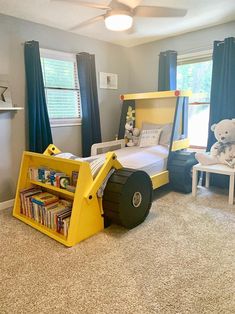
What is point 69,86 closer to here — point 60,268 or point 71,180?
point 71,180

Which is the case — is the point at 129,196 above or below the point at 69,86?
below

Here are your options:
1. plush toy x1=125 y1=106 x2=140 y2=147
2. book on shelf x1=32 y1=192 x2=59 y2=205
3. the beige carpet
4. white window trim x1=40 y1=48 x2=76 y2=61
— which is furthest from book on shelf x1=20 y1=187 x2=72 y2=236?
white window trim x1=40 y1=48 x2=76 y2=61

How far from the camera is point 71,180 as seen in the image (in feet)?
7.57

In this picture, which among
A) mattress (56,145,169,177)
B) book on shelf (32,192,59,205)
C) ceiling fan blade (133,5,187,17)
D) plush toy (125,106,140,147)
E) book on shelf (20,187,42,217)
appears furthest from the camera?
plush toy (125,106,140,147)

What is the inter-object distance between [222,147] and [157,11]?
1.84 m

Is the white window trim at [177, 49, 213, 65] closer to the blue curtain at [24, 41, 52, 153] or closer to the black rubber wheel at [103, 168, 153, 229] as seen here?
the blue curtain at [24, 41, 52, 153]

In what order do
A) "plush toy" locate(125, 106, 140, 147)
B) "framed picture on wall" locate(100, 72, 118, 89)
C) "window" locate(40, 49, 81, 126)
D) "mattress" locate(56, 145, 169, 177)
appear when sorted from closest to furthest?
"mattress" locate(56, 145, 169, 177), "window" locate(40, 49, 81, 126), "plush toy" locate(125, 106, 140, 147), "framed picture on wall" locate(100, 72, 118, 89)

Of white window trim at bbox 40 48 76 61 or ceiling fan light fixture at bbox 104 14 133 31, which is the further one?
white window trim at bbox 40 48 76 61

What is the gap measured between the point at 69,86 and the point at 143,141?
140 centimetres

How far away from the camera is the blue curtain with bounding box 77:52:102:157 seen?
141 inches

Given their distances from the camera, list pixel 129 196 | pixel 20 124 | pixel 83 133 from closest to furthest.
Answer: pixel 129 196 → pixel 20 124 → pixel 83 133

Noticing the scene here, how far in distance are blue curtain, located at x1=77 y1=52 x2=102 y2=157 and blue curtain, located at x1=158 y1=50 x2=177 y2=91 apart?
106 centimetres

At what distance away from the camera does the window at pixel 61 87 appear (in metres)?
3.34

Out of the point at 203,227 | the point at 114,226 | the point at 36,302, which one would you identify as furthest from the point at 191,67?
the point at 36,302
